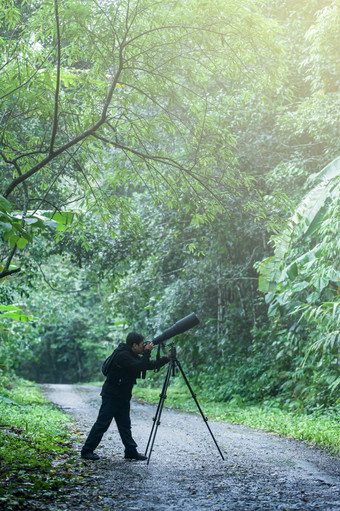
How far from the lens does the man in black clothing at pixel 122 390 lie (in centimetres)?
665

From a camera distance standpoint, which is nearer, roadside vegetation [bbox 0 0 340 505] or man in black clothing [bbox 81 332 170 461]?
roadside vegetation [bbox 0 0 340 505]

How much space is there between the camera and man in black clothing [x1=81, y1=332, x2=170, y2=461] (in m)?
6.65

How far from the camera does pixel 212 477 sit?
18.4ft

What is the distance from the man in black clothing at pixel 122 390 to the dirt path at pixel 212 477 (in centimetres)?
26

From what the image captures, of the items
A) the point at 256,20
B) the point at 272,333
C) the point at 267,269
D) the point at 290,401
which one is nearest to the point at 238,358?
the point at 272,333

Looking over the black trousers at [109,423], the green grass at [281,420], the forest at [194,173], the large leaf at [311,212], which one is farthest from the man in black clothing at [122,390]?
the large leaf at [311,212]

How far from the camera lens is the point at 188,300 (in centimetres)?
1619

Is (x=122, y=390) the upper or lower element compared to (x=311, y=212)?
lower

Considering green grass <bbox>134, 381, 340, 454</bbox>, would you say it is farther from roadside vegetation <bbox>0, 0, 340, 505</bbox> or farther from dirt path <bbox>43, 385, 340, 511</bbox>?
dirt path <bbox>43, 385, 340, 511</bbox>

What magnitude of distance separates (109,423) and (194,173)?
347 centimetres

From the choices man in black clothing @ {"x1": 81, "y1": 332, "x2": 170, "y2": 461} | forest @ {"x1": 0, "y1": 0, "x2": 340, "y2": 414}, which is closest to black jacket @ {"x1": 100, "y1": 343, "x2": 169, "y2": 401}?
man in black clothing @ {"x1": 81, "y1": 332, "x2": 170, "y2": 461}

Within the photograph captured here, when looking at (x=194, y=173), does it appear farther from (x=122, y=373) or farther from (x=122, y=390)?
(x=122, y=390)

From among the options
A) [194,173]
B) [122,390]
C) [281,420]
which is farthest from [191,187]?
[281,420]

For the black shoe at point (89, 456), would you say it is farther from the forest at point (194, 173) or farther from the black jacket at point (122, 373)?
the forest at point (194, 173)
